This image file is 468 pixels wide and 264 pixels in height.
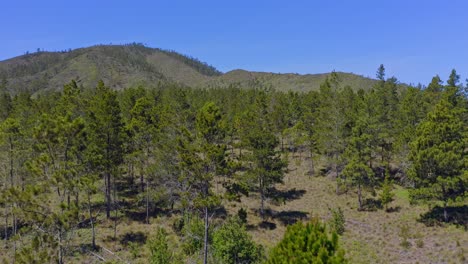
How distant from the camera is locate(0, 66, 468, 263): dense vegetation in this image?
17.8 metres

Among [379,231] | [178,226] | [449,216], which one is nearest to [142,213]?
[178,226]

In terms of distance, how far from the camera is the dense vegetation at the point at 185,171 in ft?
58.5

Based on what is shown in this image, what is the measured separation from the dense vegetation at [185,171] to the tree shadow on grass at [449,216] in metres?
0.26

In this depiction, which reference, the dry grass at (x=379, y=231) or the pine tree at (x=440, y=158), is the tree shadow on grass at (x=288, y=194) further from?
the pine tree at (x=440, y=158)

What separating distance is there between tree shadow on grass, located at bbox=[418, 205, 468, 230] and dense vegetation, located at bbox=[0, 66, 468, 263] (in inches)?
10.2

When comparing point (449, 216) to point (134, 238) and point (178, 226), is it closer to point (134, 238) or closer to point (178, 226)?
point (178, 226)

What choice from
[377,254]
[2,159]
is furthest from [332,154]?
[2,159]

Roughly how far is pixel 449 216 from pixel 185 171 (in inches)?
1065

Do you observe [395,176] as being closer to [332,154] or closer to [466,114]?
[332,154]

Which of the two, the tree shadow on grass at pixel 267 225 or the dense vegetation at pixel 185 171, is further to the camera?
the tree shadow on grass at pixel 267 225

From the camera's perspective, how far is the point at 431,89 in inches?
2330

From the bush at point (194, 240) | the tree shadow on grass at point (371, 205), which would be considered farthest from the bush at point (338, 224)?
the bush at point (194, 240)

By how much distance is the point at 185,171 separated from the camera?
29.6m

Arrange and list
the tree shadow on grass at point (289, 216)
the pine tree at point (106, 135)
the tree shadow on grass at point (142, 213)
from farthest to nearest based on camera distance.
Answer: the tree shadow on grass at point (289, 216) < the tree shadow on grass at point (142, 213) < the pine tree at point (106, 135)
